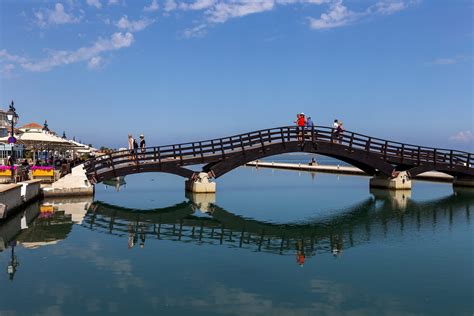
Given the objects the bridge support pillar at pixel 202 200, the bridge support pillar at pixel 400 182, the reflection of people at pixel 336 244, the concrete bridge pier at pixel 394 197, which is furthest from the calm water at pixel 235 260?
the bridge support pillar at pixel 400 182

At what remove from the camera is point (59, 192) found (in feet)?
93.2

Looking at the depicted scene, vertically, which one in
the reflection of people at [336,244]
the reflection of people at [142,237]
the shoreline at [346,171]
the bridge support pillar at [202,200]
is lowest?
the reflection of people at [336,244]

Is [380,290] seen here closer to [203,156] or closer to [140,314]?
[140,314]

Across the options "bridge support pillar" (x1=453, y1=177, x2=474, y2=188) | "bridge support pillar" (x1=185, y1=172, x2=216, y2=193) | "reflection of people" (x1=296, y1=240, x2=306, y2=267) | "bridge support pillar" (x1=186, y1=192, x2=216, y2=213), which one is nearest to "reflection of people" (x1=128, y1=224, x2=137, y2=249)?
"reflection of people" (x1=296, y1=240, x2=306, y2=267)

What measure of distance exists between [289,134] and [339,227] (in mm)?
13309

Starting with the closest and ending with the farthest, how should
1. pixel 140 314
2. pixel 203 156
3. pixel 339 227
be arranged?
pixel 140 314 < pixel 339 227 < pixel 203 156

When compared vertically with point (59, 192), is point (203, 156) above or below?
above

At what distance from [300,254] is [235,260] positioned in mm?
2568

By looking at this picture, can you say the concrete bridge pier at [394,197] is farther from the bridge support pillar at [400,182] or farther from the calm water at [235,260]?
the calm water at [235,260]

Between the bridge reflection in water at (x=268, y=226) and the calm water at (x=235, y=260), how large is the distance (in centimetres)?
7

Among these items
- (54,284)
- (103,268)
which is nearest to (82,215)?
(103,268)

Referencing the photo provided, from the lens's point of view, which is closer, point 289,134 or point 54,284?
point 54,284

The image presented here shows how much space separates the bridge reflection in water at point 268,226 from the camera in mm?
18094

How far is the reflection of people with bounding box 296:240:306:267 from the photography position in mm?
14758
